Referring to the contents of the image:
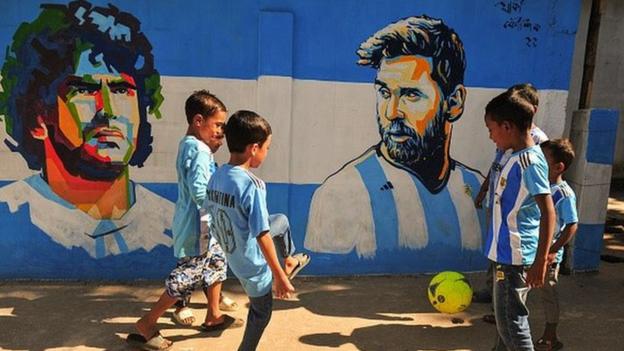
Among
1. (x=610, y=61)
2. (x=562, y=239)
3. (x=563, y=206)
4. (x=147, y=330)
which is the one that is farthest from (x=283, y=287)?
(x=610, y=61)

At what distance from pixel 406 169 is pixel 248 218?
230 centimetres

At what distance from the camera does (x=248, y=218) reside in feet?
9.06

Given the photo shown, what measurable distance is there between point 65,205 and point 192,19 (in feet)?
6.04

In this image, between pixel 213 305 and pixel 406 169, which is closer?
pixel 213 305

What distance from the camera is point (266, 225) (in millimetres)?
2738

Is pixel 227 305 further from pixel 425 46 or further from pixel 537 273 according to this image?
pixel 425 46

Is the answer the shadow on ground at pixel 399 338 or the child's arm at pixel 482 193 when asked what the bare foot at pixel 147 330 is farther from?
the child's arm at pixel 482 193

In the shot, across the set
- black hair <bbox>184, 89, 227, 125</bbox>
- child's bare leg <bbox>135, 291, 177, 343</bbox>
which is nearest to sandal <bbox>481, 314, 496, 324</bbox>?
child's bare leg <bbox>135, 291, 177, 343</bbox>

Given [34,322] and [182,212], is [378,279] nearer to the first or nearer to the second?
[182,212]

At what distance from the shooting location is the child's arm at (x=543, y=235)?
2.71 metres

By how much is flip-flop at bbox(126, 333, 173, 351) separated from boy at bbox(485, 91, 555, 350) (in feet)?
6.78

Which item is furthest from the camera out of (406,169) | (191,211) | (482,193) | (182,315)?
(406,169)

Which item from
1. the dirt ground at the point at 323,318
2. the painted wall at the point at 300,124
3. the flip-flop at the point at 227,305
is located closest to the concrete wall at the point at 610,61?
the painted wall at the point at 300,124

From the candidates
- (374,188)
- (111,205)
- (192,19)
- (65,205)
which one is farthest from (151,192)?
(374,188)
